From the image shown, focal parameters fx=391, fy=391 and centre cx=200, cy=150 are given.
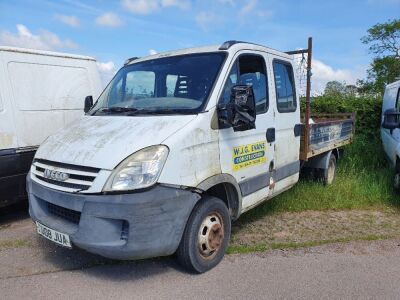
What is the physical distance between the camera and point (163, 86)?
4312mm

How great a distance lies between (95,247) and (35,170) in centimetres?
116

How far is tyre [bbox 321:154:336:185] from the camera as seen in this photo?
272 inches

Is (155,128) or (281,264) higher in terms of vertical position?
(155,128)

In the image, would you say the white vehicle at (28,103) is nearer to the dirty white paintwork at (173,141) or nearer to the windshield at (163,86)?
the windshield at (163,86)

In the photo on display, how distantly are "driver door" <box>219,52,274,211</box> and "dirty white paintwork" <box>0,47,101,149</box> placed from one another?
9.90 ft

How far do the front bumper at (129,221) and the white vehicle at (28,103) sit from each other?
2.16 metres

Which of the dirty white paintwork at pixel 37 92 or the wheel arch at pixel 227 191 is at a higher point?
the dirty white paintwork at pixel 37 92

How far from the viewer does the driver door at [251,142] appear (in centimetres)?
402

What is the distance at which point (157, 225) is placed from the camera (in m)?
3.30

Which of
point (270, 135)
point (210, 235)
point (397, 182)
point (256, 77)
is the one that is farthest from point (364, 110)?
point (210, 235)

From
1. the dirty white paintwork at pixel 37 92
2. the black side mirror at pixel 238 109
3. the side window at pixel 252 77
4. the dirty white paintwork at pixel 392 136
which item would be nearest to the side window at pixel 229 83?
the side window at pixel 252 77

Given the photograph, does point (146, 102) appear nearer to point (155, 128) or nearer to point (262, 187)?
point (155, 128)

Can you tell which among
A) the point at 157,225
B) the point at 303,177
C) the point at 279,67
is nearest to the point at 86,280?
the point at 157,225

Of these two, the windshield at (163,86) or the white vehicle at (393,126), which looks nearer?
the windshield at (163,86)
